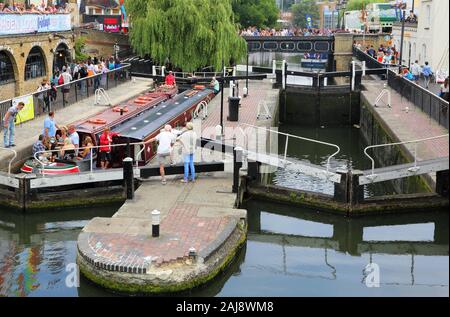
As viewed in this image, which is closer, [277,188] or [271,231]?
[271,231]

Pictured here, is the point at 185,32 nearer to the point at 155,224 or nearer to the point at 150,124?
the point at 150,124

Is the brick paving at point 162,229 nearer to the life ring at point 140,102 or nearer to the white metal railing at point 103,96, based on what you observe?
the life ring at point 140,102

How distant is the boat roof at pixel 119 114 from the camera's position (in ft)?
61.6

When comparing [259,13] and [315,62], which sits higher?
[259,13]

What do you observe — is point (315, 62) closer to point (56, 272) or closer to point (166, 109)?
point (166, 109)

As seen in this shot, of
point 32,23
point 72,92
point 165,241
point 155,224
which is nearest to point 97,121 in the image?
point 155,224

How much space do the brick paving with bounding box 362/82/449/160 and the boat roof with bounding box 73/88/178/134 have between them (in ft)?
26.3

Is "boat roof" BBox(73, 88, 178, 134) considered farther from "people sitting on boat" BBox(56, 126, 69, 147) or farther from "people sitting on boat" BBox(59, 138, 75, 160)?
"people sitting on boat" BBox(59, 138, 75, 160)

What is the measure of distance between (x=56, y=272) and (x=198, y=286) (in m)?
2.88

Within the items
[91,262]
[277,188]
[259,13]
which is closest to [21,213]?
[91,262]

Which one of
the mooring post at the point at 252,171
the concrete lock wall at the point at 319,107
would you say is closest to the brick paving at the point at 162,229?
the mooring post at the point at 252,171

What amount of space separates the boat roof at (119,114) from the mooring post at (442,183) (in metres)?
8.69

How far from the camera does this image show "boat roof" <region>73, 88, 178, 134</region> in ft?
61.6

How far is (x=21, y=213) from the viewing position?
16.5 meters
